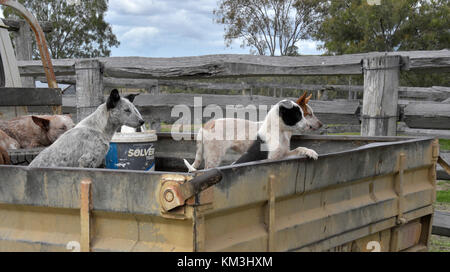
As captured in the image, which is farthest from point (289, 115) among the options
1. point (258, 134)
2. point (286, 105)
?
point (258, 134)

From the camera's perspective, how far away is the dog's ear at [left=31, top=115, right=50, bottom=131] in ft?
11.9

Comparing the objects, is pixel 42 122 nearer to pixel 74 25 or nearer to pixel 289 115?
pixel 289 115

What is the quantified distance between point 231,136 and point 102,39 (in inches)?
1401

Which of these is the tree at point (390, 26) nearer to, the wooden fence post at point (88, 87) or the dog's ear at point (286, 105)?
the wooden fence post at point (88, 87)

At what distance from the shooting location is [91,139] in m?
3.42

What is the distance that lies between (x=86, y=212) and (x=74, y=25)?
120 feet

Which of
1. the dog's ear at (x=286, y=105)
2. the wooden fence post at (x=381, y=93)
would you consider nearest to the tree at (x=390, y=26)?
the wooden fence post at (x=381, y=93)

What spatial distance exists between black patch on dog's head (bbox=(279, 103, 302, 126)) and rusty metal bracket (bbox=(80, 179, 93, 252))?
7.24ft

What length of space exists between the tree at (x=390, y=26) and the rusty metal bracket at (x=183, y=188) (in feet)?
80.3

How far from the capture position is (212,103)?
6961 mm

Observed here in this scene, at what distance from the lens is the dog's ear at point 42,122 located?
11.9ft

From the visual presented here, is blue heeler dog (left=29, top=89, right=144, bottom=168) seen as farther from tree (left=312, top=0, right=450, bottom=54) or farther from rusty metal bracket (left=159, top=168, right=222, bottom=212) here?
tree (left=312, top=0, right=450, bottom=54)

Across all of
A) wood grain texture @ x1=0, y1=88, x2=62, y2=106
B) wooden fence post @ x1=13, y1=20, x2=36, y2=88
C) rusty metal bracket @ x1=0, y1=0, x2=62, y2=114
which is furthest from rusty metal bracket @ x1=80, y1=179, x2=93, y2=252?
wooden fence post @ x1=13, y1=20, x2=36, y2=88

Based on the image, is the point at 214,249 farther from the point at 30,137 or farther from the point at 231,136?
the point at 231,136
